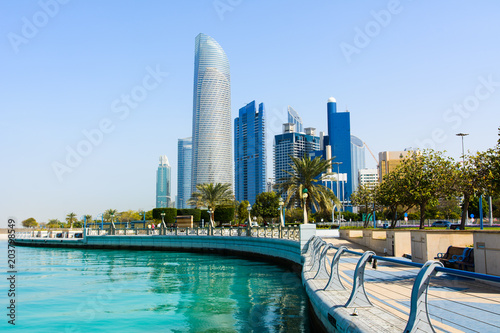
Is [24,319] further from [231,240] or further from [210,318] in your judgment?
[231,240]

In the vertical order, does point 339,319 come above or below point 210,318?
above

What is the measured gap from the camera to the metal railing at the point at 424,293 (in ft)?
16.7

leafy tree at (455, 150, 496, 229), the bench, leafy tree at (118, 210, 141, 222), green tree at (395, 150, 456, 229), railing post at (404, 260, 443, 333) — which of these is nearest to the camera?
railing post at (404, 260, 443, 333)

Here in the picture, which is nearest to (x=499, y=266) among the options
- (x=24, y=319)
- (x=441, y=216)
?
(x=24, y=319)

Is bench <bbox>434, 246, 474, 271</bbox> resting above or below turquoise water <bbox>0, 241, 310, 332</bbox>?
above

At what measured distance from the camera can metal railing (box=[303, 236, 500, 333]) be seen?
5.10 meters

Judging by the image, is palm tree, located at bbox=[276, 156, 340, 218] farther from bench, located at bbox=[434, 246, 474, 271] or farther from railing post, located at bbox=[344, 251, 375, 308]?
railing post, located at bbox=[344, 251, 375, 308]

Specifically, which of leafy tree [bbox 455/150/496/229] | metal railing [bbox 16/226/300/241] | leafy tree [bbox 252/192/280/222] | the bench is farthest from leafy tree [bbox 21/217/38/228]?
the bench

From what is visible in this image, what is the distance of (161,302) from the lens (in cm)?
1642

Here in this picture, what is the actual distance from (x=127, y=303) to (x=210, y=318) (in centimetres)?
458

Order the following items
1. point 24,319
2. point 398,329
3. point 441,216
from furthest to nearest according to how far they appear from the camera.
A: 1. point 441,216
2. point 24,319
3. point 398,329

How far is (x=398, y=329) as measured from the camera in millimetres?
6098

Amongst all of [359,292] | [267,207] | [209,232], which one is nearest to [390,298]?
[359,292]

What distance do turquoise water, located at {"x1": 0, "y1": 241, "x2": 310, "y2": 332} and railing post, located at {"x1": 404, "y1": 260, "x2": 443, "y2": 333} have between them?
6811 millimetres
